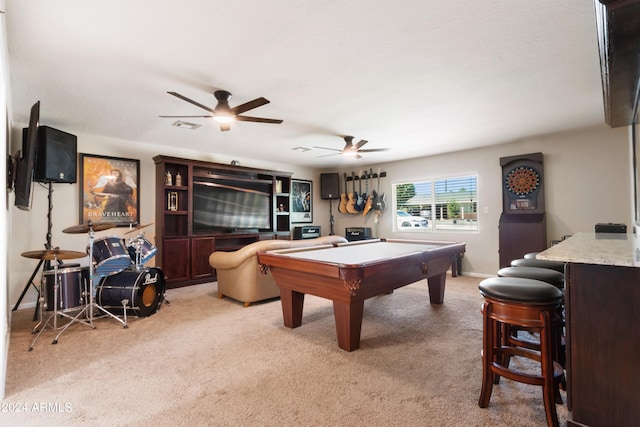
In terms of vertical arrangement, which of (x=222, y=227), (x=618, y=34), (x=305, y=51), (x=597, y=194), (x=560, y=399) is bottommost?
(x=560, y=399)

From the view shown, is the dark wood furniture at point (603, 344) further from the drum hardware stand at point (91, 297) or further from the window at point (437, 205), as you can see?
the window at point (437, 205)

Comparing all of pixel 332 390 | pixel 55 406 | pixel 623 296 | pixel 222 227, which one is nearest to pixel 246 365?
pixel 332 390

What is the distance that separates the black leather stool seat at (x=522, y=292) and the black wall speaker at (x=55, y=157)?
179 inches

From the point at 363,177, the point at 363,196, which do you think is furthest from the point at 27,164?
the point at 363,177

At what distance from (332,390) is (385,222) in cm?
529

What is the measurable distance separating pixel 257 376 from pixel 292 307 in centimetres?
91

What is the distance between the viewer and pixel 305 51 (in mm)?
2324

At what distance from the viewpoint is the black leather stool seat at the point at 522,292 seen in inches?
61.1

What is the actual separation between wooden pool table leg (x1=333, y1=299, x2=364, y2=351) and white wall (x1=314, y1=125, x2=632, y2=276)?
3.94 meters

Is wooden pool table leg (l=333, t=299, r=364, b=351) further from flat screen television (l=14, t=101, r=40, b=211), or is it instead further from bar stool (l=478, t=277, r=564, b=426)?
flat screen television (l=14, t=101, r=40, b=211)

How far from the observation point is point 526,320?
159cm

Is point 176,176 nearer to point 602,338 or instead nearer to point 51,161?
point 51,161

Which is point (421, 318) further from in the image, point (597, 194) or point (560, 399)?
point (597, 194)

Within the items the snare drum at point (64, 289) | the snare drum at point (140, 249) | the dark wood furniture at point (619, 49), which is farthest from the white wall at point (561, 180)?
the snare drum at point (64, 289)
